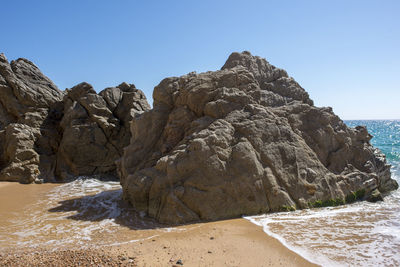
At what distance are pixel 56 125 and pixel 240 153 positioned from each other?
13.3m

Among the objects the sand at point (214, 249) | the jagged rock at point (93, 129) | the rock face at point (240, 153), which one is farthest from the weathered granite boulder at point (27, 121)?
the sand at point (214, 249)

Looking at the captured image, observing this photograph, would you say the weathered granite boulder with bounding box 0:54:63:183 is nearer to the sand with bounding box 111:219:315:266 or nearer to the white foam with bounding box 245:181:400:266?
the sand with bounding box 111:219:315:266

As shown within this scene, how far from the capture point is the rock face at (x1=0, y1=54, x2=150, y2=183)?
46.2 ft

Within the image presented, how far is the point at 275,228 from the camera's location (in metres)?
6.24

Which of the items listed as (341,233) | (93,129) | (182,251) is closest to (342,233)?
(341,233)

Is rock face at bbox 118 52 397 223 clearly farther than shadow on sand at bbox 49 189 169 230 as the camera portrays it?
Yes

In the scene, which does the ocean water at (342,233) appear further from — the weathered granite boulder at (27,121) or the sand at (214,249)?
the weathered granite boulder at (27,121)

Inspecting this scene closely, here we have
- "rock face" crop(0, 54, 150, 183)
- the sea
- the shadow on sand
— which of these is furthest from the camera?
"rock face" crop(0, 54, 150, 183)

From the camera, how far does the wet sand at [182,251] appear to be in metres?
4.72

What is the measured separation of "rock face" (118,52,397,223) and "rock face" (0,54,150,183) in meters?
5.99

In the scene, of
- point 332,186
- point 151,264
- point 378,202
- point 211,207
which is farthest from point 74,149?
point 378,202

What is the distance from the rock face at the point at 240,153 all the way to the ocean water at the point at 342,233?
58 cm

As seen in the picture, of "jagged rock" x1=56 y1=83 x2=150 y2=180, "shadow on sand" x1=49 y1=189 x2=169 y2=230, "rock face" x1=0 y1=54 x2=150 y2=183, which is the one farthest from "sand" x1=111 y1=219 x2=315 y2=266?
"rock face" x1=0 y1=54 x2=150 y2=183

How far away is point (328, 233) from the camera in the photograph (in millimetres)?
5957
